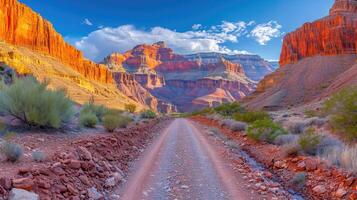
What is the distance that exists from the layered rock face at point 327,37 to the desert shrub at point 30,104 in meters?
89.8

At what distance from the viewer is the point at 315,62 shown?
81188 mm

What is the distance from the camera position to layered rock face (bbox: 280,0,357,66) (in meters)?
84.0

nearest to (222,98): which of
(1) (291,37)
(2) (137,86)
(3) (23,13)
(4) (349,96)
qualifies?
(2) (137,86)

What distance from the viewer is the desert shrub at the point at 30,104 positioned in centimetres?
1056

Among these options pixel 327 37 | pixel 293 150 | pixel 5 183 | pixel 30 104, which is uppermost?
pixel 327 37

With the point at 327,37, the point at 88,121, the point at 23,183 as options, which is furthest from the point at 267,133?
the point at 327,37

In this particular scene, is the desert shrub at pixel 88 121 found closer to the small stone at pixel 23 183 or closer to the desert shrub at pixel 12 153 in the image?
the desert shrub at pixel 12 153

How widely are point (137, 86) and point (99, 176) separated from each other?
16326 cm

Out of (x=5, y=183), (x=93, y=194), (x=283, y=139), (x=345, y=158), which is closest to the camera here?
(x=5, y=183)

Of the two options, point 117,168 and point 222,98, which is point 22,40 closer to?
point 117,168

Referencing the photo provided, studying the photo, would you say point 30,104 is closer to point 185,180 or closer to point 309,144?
point 185,180

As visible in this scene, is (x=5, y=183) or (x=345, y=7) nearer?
(x=5, y=183)

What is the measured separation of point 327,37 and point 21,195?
98.3 meters

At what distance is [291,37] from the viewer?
103 metres
